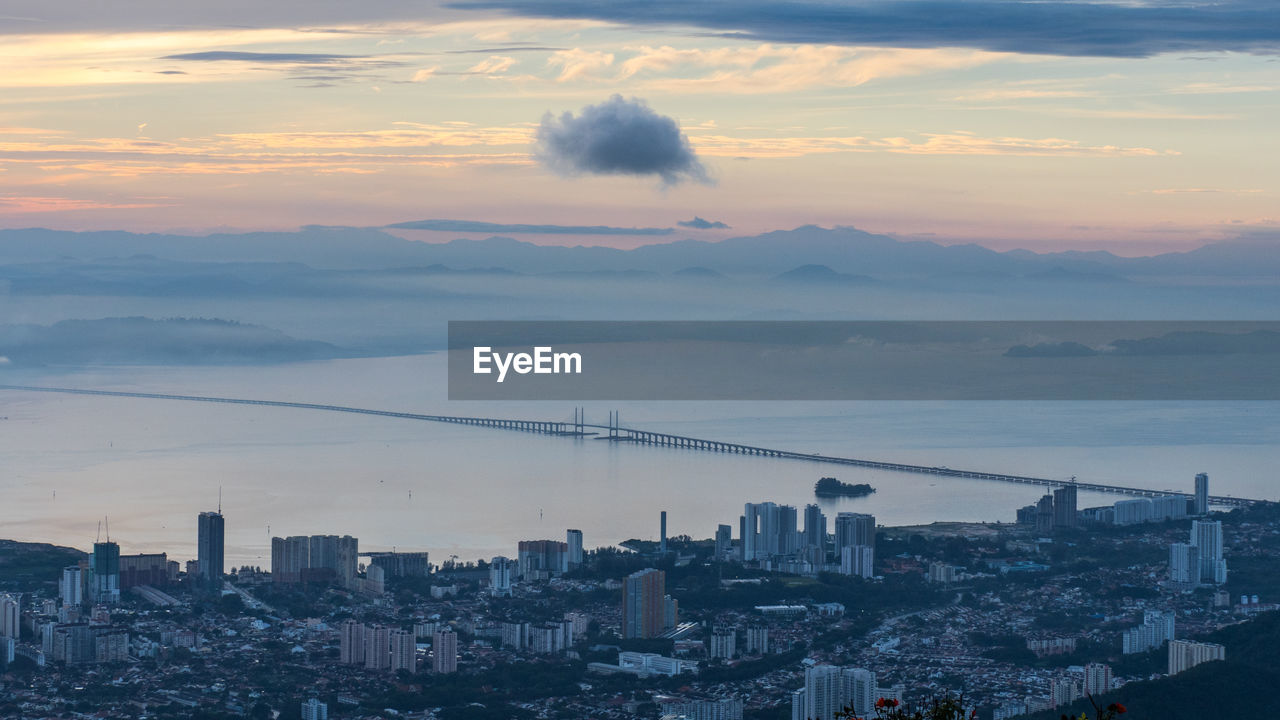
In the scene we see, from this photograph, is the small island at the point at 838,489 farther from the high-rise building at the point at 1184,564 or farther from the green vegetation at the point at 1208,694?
the green vegetation at the point at 1208,694

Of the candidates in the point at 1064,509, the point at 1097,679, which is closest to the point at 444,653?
the point at 1097,679

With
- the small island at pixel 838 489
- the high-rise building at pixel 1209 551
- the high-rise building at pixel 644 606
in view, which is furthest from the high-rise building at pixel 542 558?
the small island at pixel 838 489

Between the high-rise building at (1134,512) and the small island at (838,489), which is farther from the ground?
the small island at (838,489)

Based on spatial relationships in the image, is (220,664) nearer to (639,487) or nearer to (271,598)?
(271,598)

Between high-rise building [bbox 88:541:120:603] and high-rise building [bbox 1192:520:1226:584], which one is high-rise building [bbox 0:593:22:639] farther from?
high-rise building [bbox 1192:520:1226:584]

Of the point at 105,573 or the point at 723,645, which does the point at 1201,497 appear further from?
the point at 105,573
